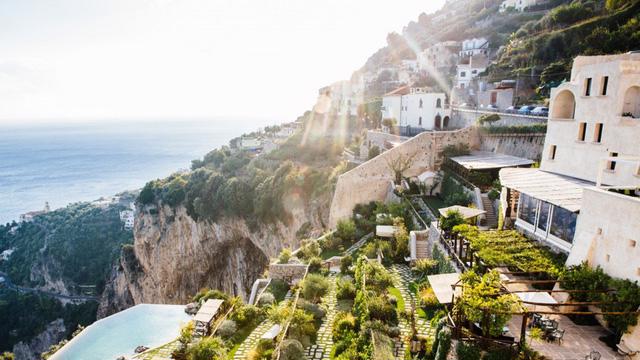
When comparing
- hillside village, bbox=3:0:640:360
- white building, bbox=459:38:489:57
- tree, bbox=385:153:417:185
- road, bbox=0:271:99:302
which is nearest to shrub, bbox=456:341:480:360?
hillside village, bbox=3:0:640:360

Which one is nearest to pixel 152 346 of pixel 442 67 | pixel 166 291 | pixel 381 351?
pixel 381 351

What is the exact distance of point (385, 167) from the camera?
25.1 meters

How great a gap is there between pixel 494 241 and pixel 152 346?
45.8 ft

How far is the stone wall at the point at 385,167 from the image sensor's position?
24703 millimetres

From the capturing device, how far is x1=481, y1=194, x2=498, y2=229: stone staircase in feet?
57.0

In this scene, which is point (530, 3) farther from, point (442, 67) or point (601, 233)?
point (601, 233)

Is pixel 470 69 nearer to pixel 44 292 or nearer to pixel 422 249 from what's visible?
pixel 422 249

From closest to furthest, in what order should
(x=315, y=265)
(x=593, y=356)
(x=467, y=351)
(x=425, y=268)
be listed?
(x=593, y=356) → (x=467, y=351) → (x=425, y=268) → (x=315, y=265)

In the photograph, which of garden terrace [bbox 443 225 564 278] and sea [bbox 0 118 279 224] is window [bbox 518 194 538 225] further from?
sea [bbox 0 118 279 224]

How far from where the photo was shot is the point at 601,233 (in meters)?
9.58

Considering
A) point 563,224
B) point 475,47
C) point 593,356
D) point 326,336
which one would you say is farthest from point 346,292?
point 475,47

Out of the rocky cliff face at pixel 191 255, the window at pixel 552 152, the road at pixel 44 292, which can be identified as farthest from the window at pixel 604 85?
the road at pixel 44 292

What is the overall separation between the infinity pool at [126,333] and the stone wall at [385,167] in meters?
11.8

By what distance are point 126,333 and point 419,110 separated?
27.5m
